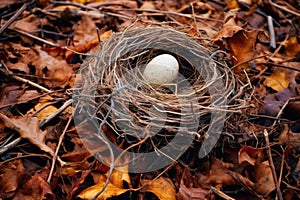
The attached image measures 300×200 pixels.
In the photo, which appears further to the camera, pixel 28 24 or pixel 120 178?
pixel 28 24

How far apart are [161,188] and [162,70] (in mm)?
614

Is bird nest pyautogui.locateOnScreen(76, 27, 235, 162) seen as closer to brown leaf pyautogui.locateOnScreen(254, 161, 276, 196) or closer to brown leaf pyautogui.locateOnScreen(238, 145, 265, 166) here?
brown leaf pyautogui.locateOnScreen(238, 145, 265, 166)

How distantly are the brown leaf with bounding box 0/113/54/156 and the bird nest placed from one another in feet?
0.77

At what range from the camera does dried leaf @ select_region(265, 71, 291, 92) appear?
231cm

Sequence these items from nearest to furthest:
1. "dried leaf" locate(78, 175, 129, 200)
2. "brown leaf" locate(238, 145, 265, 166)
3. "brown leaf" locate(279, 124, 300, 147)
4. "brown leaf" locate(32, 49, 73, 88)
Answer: "dried leaf" locate(78, 175, 129, 200) < "brown leaf" locate(238, 145, 265, 166) < "brown leaf" locate(279, 124, 300, 147) < "brown leaf" locate(32, 49, 73, 88)

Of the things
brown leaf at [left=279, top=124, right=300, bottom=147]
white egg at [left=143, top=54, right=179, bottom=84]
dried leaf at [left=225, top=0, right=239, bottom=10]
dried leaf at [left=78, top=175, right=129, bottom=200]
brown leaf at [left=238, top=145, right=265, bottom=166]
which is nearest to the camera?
dried leaf at [left=78, top=175, right=129, bottom=200]

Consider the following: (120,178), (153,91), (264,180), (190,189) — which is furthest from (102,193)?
(264,180)

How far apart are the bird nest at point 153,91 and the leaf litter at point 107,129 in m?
0.09

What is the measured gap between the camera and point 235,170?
1.81m

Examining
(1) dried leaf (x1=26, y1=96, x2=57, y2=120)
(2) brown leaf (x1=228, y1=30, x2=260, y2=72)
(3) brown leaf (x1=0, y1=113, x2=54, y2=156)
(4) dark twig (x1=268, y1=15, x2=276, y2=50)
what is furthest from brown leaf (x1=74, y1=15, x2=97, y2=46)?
(4) dark twig (x1=268, y1=15, x2=276, y2=50)

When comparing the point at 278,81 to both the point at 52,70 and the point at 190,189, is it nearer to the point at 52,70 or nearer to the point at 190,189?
the point at 190,189

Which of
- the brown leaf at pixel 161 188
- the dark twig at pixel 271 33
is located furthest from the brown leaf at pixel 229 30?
the brown leaf at pixel 161 188

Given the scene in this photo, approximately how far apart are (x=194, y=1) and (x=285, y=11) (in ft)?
2.22

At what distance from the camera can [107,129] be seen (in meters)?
1.83
